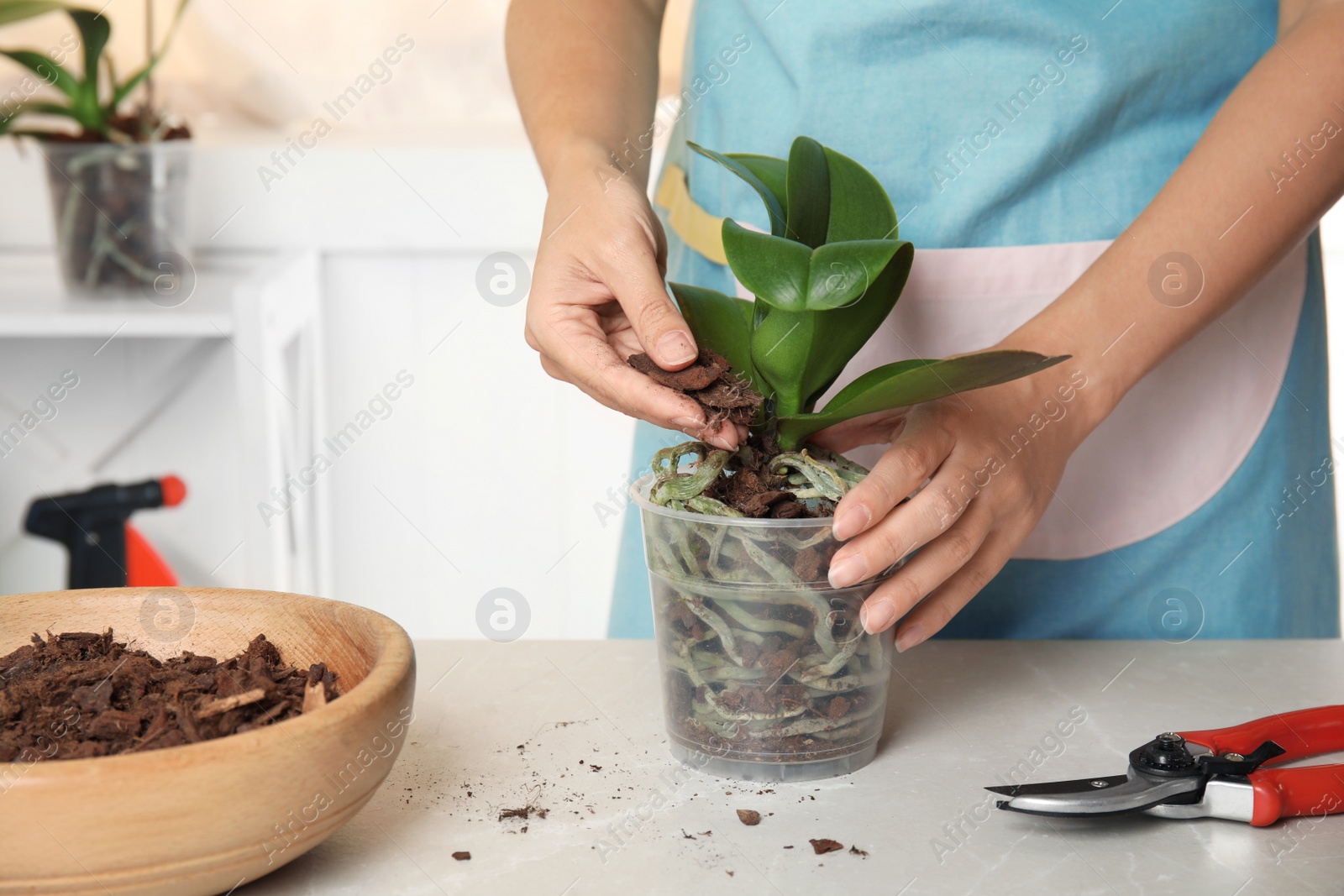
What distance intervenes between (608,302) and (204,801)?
1.35 ft

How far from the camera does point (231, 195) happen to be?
71.8 inches

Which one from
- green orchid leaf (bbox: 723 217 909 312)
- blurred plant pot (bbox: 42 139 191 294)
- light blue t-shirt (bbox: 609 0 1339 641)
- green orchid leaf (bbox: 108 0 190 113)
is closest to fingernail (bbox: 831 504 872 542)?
green orchid leaf (bbox: 723 217 909 312)

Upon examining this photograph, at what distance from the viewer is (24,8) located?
4.90ft

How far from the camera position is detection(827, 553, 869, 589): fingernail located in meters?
0.60

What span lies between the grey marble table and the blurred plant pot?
1.00 metres

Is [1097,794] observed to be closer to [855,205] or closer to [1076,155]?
[855,205]

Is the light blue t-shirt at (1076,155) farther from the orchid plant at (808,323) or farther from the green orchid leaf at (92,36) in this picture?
the green orchid leaf at (92,36)

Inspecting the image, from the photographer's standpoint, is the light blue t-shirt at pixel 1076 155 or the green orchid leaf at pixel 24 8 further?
the green orchid leaf at pixel 24 8

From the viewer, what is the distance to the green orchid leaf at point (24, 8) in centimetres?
147

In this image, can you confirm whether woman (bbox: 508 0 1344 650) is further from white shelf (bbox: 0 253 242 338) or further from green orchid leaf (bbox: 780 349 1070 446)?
white shelf (bbox: 0 253 242 338)

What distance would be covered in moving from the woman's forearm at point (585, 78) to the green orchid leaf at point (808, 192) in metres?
0.20

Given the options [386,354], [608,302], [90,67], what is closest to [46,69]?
[90,67]

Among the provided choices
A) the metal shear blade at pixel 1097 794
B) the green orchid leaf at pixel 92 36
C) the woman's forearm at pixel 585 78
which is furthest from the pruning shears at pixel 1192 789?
the green orchid leaf at pixel 92 36

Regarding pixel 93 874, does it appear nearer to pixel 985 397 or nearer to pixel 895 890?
pixel 895 890
